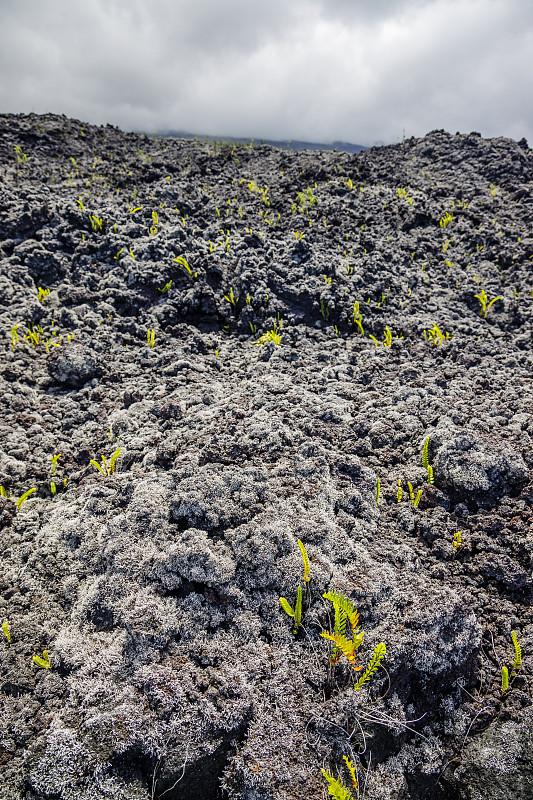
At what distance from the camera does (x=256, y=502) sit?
2.28 meters

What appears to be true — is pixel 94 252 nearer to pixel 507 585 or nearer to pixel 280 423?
pixel 280 423

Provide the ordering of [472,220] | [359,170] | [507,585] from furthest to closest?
[359,170] < [472,220] < [507,585]

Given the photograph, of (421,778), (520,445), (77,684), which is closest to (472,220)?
(520,445)

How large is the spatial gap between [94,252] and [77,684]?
4.05m

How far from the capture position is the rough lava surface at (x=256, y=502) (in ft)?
5.37

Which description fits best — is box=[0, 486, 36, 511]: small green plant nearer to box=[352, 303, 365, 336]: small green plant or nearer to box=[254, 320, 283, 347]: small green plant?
box=[254, 320, 283, 347]: small green plant

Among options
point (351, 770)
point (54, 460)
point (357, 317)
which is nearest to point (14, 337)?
point (54, 460)

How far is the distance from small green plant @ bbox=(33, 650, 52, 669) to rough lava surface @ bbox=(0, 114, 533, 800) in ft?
0.11

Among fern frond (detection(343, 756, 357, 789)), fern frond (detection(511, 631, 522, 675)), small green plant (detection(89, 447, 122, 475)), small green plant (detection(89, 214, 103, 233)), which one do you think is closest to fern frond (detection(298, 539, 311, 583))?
fern frond (detection(343, 756, 357, 789))

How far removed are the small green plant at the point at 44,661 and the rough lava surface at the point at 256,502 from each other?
0.03 metres

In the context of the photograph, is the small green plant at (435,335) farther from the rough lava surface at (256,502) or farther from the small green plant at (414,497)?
the small green plant at (414,497)

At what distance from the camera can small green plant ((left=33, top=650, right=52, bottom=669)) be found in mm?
1785

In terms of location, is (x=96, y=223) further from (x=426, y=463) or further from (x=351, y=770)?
(x=351, y=770)

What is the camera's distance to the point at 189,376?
Result: 3391mm
